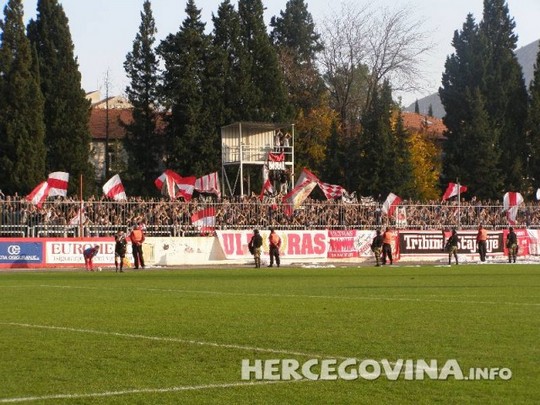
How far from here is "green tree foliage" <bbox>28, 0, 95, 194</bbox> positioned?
59.3 meters

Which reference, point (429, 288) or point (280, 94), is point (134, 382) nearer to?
point (429, 288)

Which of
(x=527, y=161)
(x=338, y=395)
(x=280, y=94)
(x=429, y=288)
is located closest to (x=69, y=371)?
(x=338, y=395)

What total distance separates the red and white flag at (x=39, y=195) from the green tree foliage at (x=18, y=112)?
10964mm

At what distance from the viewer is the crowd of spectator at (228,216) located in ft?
136

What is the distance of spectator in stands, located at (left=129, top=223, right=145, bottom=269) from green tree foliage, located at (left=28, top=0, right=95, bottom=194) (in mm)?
19416

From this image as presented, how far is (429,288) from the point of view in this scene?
2486 centimetres

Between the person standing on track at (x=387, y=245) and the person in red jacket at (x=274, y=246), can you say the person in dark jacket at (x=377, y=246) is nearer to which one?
the person standing on track at (x=387, y=245)

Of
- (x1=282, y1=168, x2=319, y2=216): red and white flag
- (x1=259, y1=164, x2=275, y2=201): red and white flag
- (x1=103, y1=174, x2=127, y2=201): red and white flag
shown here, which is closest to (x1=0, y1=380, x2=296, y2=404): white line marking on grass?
(x1=103, y1=174, x2=127, y2=201): red and white flag

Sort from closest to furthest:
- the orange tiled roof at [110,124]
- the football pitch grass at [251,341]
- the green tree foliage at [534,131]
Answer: the football pitch grass at [251,341] → the green tree foliage at [534,131] → the orange tiled roof at [110,124]

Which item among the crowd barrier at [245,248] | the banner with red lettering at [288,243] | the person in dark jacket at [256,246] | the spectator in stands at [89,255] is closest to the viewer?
the spectator in stands at [89,255]

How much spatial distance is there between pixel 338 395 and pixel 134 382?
215cm

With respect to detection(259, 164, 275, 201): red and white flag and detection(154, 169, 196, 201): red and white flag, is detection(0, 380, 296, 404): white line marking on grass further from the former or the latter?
detection(154, 169, 196, 201): red and white flag

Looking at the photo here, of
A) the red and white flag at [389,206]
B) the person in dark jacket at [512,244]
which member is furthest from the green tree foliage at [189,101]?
the person in dark jacket at [512,244]

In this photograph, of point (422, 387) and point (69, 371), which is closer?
point (422, 387)
